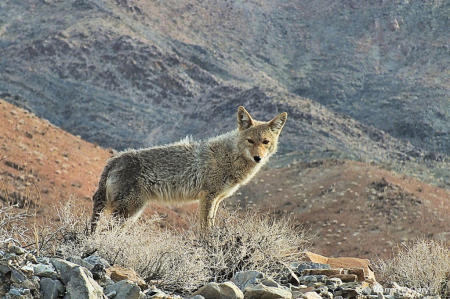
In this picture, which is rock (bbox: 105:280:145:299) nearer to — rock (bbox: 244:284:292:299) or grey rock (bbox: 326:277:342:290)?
rock (bbox: 244:284:292:299)

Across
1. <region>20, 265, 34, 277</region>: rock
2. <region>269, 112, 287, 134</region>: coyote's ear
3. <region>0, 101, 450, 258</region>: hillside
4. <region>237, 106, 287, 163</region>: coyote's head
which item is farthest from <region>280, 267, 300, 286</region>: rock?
<region>0, 101, 450, 258</region>: hillside

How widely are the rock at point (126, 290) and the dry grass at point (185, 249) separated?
0.80 metres

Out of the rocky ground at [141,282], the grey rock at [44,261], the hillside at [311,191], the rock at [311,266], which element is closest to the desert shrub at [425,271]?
the rocky ground at [141,282]

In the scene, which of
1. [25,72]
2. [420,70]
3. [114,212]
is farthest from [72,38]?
[114,212]

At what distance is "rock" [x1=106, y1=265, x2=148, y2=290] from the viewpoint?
5.61 metres

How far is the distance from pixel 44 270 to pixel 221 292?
1907mm

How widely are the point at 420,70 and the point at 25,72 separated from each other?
54015 millimetres

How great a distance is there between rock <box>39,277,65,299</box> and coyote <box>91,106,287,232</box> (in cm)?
338

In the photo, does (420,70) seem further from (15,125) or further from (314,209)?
(15,125)

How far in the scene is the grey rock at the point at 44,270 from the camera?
479 centimetres

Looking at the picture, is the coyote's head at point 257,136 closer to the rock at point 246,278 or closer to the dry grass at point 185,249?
the dry grass at point 185,249

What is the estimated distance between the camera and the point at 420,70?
75.1m

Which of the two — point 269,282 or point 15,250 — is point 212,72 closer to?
point 269,282

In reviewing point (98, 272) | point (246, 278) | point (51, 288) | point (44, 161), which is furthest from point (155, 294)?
point (44, 161)
